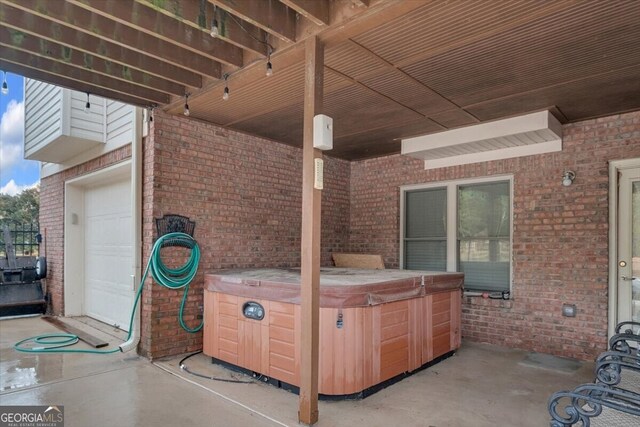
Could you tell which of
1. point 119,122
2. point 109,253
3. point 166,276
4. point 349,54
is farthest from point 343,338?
point 109,253

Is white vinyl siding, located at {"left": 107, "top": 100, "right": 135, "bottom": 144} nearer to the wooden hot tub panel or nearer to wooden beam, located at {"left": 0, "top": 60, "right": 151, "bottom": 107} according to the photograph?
wooden beam, located at {"left": 0, "top": 60, "right": 151, "bottom": 107}

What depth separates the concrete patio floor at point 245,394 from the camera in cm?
319

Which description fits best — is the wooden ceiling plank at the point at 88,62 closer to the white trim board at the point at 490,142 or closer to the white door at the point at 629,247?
the white trim board at the point at 490,142

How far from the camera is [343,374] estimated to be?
11.4 feet

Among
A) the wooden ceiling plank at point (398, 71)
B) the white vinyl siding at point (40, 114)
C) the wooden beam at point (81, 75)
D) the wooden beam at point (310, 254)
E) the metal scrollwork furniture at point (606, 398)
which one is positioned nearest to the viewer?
the metal scrollwork furniture at point (606, 398)

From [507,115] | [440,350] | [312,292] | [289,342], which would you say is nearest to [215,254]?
[289,342]

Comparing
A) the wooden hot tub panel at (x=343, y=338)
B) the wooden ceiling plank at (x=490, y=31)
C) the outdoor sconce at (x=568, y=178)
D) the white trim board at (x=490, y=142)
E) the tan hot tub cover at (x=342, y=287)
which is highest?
the wooden ceiling plank at (x=490, y=31)

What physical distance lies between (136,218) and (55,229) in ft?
12.7

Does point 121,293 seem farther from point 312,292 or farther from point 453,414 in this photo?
point 453,414

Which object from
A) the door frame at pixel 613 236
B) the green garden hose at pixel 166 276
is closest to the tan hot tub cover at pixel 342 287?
the green garden hose at pixel 166 276

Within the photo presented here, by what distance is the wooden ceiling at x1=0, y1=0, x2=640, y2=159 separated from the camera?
9.21 ft

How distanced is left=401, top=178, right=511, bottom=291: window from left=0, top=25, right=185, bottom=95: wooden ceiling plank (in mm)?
4214

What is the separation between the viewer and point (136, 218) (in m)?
4.77

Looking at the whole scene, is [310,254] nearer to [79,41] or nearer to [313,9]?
[313,9]
